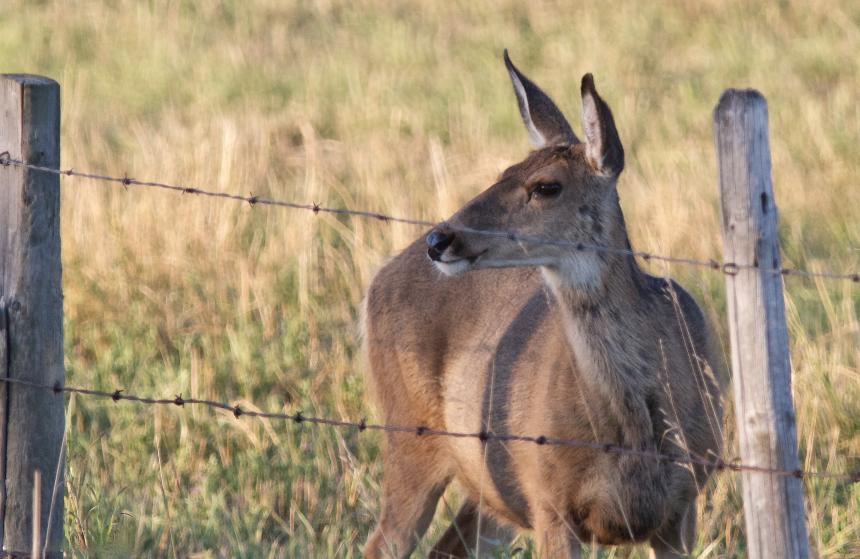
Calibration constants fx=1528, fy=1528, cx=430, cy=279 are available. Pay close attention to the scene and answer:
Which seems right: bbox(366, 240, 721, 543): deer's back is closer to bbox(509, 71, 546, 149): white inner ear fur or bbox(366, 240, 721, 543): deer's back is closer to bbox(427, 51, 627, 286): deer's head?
bbox(427, 51, 627, 286): deer's head

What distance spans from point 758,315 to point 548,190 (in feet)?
5.32

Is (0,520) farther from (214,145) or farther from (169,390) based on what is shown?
(214,145)

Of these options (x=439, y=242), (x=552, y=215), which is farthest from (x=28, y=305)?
(x=552, y=215)

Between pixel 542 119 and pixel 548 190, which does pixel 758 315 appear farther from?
pixel 542 119

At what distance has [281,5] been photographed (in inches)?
597

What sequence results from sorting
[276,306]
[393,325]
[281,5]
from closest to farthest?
[393,325] → [276,306] → [281,5]

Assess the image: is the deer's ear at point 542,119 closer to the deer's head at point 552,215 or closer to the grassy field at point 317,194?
the deer's head at point 552,215

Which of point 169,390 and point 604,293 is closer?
point 604,293

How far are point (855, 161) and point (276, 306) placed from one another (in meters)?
4.17

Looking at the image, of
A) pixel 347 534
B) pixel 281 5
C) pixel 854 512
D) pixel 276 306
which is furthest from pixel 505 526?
pixel 281 5

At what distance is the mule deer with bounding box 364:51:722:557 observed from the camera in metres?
4.84

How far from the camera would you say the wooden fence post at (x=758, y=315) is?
3436 mm

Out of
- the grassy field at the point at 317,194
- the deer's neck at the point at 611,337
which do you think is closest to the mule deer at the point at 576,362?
the deer's neck at the point at 611,337

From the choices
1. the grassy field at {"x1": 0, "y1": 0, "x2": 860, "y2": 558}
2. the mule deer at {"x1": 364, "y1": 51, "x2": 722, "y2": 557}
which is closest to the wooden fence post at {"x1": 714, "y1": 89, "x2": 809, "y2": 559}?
the mule deer at {"x1": 364, "y1": 51, "x2": 722, "y2": 557}
